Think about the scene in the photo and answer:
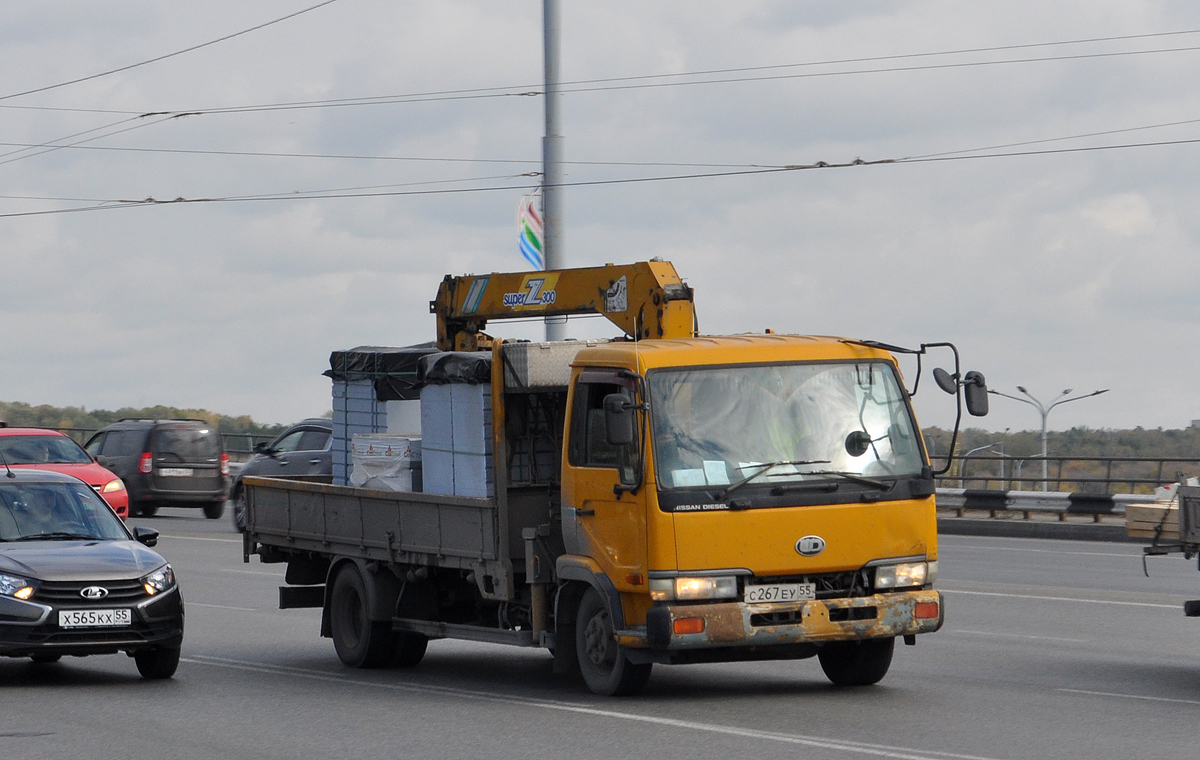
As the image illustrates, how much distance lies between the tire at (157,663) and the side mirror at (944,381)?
5.68 m

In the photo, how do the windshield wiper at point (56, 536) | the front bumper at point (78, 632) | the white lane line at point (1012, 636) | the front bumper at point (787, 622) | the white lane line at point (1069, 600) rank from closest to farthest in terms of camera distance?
the front bumper at point (787, 622), the front bumper at point (78, 632), the windshield wiper at point (56, 536), the white lane line at point (1012, 636), the white lane line at point (1069, 600)

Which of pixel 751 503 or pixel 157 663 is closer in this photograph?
pixel 751 503

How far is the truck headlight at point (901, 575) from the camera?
421 inches

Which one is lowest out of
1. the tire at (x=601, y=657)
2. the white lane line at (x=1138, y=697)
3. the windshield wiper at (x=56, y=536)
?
the white lane line at (x=1138, y=697)

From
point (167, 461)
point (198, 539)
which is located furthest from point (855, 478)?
point (167, 461)

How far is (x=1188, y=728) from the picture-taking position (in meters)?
9.62

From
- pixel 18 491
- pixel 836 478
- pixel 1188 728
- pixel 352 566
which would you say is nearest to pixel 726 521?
pixel 836 478

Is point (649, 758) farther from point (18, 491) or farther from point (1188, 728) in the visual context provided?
point (18, 491)

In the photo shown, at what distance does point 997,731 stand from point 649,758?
2.07 m

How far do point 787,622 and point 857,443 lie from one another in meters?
1.22

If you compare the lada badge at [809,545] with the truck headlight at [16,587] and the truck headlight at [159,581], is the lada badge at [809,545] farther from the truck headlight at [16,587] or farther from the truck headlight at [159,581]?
the truck headlight at [16,587]

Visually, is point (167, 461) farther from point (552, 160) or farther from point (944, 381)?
point (944, 381)

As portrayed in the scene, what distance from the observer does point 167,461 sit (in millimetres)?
31500

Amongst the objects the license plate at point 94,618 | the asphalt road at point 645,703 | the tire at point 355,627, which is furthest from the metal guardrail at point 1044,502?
the license plate at point 94,618
